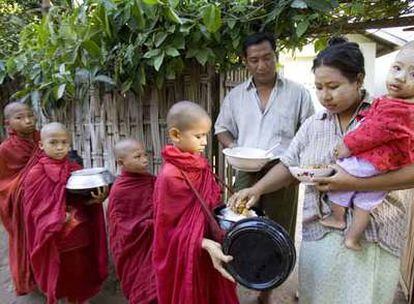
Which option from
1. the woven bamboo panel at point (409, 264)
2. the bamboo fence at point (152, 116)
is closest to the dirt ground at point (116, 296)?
the woven bamboo panel at point (409, 264)

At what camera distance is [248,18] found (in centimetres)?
257

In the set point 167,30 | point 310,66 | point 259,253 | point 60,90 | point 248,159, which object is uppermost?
point 310,66

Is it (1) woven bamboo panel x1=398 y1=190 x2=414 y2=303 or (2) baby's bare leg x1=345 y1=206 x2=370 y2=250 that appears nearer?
(2) baby's bare leg x1=345 y1=206 x2=370 y2=250

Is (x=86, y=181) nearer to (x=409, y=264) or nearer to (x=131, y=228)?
(x=131, y=228)

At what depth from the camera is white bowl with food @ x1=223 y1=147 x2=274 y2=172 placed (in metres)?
2.16

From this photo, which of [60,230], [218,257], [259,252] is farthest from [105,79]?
[259,252]

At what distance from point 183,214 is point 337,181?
70cm

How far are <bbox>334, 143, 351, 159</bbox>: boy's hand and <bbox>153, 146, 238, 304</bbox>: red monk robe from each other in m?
0.62

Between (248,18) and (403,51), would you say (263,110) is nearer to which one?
(248,18)

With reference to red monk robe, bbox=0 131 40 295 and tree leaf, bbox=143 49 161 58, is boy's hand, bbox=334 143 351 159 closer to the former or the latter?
tree leaf, bbox=143 49 161 58

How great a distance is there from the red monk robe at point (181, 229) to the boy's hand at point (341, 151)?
0.62 metres

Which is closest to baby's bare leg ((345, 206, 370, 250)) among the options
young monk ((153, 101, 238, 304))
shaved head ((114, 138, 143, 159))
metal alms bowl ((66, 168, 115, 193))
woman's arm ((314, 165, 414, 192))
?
woman's arm ((314, 165, 414, 192))

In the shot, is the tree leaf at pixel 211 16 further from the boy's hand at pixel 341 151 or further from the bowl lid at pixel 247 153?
the boy's hand at pixel 341 151

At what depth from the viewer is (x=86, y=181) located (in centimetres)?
247
